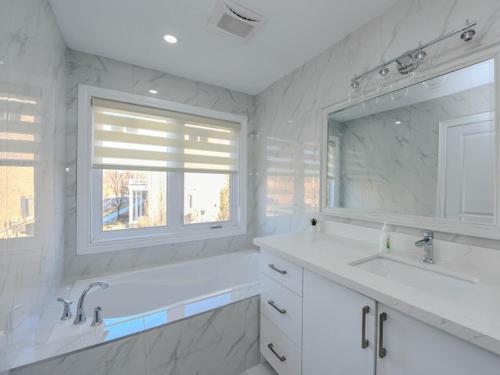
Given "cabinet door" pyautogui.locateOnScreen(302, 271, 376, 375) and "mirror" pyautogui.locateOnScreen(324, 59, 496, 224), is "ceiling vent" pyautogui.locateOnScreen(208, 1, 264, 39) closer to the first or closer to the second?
"mirror" pyautogui.locateOnScreen(324, 59, 496, 224)

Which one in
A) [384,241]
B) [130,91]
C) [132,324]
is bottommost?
[132,324]

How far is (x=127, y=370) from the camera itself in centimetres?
117

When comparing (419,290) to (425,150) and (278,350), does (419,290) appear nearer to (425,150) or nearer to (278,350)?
(425,150)

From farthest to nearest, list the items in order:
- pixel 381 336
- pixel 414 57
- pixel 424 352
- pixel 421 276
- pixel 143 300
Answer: pixel 143 300
pixel 414 57
pixel 421 276
pixel 381 336
pixel 424 352

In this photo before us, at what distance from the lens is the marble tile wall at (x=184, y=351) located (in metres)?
1.09

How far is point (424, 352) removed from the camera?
0.71 meters

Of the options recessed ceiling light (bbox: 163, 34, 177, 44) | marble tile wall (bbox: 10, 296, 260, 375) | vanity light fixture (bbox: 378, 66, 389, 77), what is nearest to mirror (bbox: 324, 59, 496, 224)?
vanity light fixture (bbox: 378, 66, 389, 77)

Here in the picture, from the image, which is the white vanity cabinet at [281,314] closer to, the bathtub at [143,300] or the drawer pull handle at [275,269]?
the drawer pull handle at [275,269]

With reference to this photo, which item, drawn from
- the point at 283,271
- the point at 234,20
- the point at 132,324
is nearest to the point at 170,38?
the point at 234,20

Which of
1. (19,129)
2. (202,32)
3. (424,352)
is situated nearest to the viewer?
(424,352)

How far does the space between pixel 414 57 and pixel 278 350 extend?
6.08ft

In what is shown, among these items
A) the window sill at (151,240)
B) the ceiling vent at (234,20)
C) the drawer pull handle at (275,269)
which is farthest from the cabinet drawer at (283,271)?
the ceiling vent at (234,20)

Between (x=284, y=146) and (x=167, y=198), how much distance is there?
1.30m

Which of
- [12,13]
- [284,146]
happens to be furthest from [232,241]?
[12,13]
